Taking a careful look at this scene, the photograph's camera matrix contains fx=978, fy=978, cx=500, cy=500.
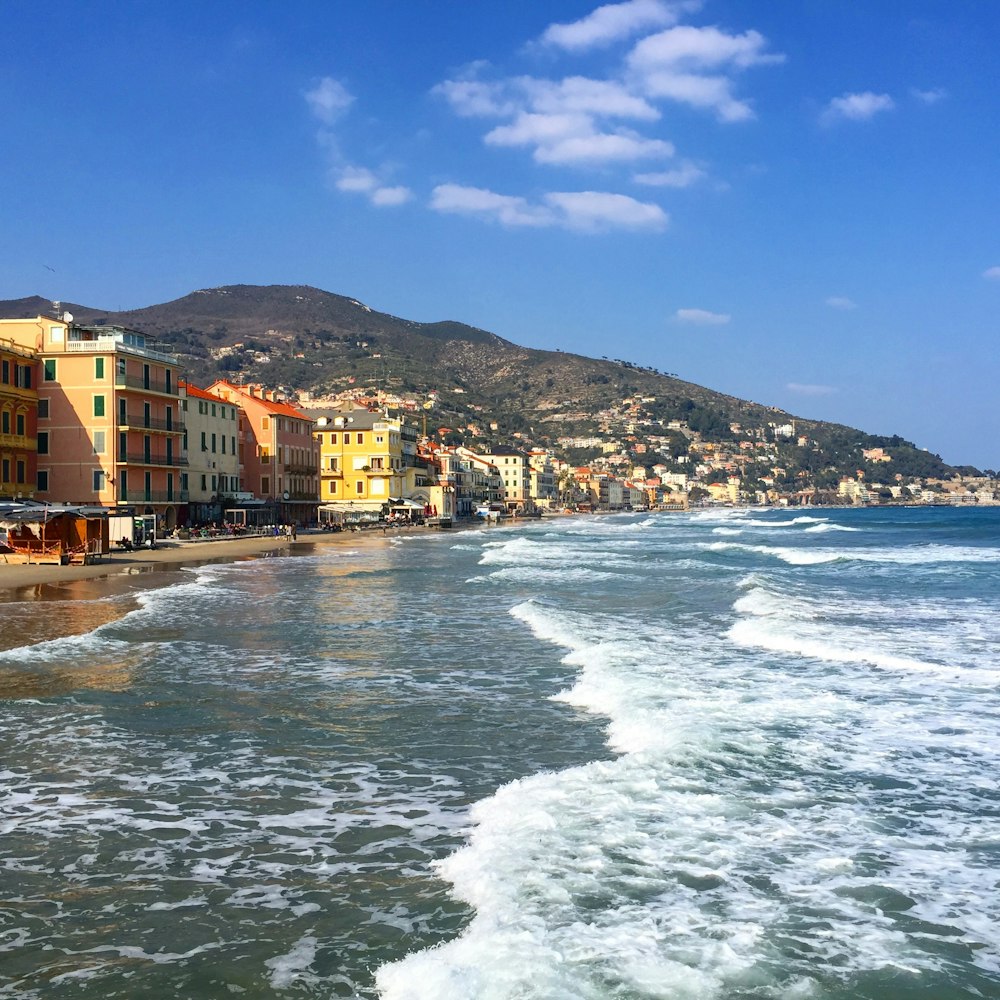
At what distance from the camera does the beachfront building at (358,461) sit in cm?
9844

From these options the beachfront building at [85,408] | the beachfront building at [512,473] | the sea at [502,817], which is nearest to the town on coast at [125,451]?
the beachfront building at [85,408]

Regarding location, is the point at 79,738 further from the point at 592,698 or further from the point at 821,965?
the point at 821,965

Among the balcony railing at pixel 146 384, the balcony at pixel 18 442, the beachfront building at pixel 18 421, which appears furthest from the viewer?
the balcony railing at pixel 146 384

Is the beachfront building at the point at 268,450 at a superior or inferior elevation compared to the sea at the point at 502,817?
superior

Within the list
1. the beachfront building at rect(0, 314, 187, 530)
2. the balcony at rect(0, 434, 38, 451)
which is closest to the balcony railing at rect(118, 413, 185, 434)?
the beachfront building at rect(0, 314, 187, 530)

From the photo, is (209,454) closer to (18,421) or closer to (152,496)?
(152,496)

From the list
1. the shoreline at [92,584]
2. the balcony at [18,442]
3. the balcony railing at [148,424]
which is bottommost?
the shoreline at [92,584]

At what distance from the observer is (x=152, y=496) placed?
5869 centimetres

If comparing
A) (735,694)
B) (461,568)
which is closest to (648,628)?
(735,694)

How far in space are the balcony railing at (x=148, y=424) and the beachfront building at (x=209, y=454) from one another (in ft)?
7.41

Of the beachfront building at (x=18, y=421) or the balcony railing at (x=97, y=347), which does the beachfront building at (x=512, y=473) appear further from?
the beachfront building at (x=18, y=421)

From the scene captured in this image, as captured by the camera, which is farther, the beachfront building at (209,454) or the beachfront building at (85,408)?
the beachfront building at (209,454)

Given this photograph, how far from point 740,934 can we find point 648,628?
601 inches

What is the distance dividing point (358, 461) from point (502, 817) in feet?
300
